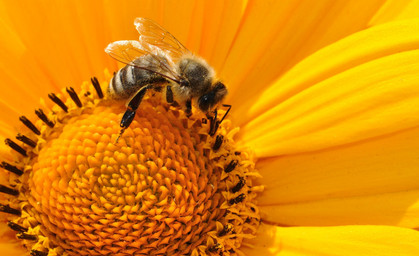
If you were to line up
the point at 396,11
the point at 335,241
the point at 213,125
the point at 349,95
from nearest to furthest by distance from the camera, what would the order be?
the point at 335,241 → the point at 349,95 → the point at 213,125 → the point at 396,11

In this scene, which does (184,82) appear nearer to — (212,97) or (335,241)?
(212,97)

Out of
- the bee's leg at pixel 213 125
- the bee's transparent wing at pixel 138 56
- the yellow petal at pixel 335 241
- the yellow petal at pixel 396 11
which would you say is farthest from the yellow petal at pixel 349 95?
the bee's transparent wing at pixel 138 56

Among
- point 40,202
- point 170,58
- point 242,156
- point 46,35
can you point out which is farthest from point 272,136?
point 46,35

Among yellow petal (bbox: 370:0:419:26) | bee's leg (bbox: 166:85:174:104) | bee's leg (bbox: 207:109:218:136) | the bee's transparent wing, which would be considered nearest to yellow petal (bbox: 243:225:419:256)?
bee's leg (bbox: 207:109:218:136)

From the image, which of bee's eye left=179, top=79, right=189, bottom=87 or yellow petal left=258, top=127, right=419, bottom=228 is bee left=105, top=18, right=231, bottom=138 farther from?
yellow petal left=258, top=127, right=419, bottom=228

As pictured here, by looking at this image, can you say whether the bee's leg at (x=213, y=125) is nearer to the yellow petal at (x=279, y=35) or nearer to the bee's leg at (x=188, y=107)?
the bee's leg at (x=188, y=107)

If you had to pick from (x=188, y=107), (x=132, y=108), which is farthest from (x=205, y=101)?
(x=132, y=108)
